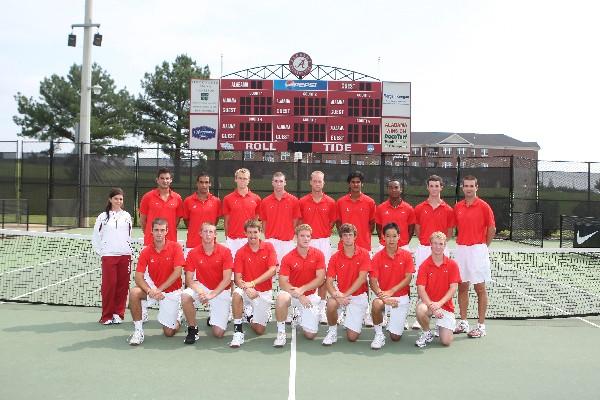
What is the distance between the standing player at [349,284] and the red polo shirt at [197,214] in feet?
5.99

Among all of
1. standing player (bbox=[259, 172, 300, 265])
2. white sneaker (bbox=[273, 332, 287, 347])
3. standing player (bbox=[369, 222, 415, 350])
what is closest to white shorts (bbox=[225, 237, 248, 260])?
standing player (bbox=[259, 172, 300, 265])

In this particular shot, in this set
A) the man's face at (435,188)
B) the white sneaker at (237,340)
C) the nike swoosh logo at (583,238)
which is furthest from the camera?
the nike swoosh logo at (583,238)

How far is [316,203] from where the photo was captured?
7543mm

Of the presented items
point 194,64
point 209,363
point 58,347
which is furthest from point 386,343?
point 194,64

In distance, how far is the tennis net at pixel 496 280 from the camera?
28.0 feet

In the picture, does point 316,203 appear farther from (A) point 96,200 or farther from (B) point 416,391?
(A) point 96,200

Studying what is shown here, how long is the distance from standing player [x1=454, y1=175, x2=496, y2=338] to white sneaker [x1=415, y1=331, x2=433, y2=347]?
2.11 ft

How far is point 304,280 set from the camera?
6.66m

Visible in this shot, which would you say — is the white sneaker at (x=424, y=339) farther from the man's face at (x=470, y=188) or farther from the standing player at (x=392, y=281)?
the man's face at (x=470, y=188)

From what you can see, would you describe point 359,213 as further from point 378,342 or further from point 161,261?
point 161,261

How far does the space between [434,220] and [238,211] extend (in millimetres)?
2432

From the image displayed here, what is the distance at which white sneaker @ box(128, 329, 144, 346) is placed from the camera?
20.1 ft

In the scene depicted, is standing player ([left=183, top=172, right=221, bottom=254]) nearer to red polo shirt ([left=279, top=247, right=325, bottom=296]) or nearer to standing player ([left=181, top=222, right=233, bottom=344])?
standing player ([left=181, top=222, right=233, bottom=344])

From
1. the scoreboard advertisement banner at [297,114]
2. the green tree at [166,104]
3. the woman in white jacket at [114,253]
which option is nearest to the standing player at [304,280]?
the woman in white jacket at [114,253]
